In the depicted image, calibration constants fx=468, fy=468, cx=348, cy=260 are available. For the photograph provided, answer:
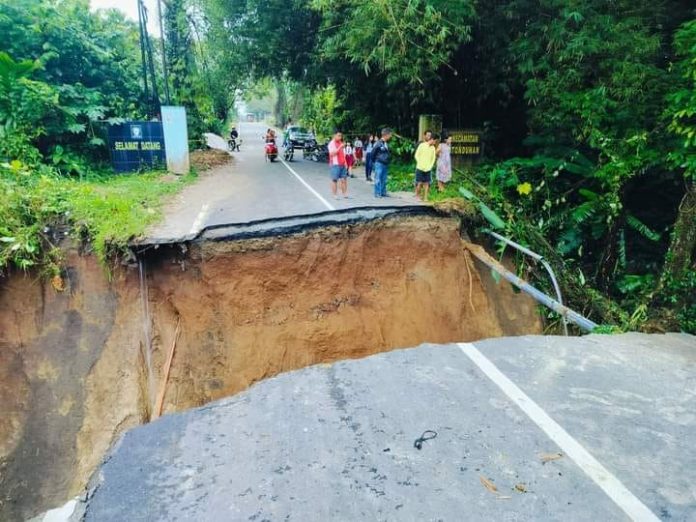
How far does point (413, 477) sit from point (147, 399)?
6254mm

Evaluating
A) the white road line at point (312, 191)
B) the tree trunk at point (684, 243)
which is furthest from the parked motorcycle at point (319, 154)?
the tree trunk at point (684, 243)

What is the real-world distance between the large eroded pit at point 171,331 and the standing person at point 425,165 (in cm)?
201

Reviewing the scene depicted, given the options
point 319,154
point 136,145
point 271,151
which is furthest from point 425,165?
point 319,154

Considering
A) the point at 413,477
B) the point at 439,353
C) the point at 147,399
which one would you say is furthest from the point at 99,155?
the point at 413,477

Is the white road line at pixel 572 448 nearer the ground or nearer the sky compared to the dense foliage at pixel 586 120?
nearer the ground

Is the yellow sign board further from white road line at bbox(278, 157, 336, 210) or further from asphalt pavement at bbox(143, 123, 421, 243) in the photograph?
white road line at bbox(278, 157, 336, 210)

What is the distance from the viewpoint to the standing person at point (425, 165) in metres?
9.92

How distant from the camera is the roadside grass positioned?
7.43 m

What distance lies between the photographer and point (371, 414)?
9.98 ft

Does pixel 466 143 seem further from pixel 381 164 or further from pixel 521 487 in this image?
pixel 521 487

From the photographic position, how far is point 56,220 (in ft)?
26.3

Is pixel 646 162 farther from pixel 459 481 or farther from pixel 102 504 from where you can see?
pixel 102 504

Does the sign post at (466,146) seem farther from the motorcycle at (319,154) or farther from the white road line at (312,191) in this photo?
the motorcycle at (319,154)

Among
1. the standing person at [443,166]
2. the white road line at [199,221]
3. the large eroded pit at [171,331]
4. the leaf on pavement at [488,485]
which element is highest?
the standing person at [443,166]
